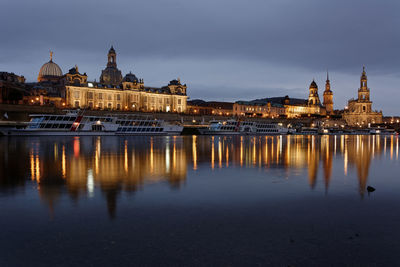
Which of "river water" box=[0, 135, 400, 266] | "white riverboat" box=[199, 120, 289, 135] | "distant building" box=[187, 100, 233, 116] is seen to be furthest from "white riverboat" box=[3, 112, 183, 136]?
"distant building" box=[187, 100, 233, 116]

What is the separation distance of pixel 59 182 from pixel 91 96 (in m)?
110

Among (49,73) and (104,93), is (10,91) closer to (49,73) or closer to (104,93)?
(104,93)

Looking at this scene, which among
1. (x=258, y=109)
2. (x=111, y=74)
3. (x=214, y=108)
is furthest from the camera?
(x=258, y=109)

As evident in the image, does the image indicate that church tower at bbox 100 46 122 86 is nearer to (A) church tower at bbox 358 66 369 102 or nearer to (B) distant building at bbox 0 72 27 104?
(B) distant building at bbox 0 72 27 104

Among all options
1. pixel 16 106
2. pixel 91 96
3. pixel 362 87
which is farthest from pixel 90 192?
pixel 362 87

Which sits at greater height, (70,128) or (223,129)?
(70,128)

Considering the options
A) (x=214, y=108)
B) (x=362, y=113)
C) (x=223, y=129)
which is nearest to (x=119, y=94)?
(x=214, y=108)

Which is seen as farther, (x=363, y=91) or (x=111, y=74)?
(x=363, y=91)

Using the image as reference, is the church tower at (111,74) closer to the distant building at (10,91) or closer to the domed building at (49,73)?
the domed building at (49,73)

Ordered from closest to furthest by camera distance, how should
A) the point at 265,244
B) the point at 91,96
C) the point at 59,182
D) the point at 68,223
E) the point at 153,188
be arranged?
1. the point at 265,244
2. the point at 68,223
3. the point at 153,188
4. the point at 59,182
5. the point at 91,96

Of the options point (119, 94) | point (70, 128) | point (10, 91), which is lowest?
point (70, 128)

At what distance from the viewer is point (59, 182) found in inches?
489

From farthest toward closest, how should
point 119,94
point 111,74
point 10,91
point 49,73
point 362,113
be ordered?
point 362,113, point 111,74, point 49,73, point 119,94, point 10,91

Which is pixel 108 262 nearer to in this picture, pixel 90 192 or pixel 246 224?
pixel 246 224
